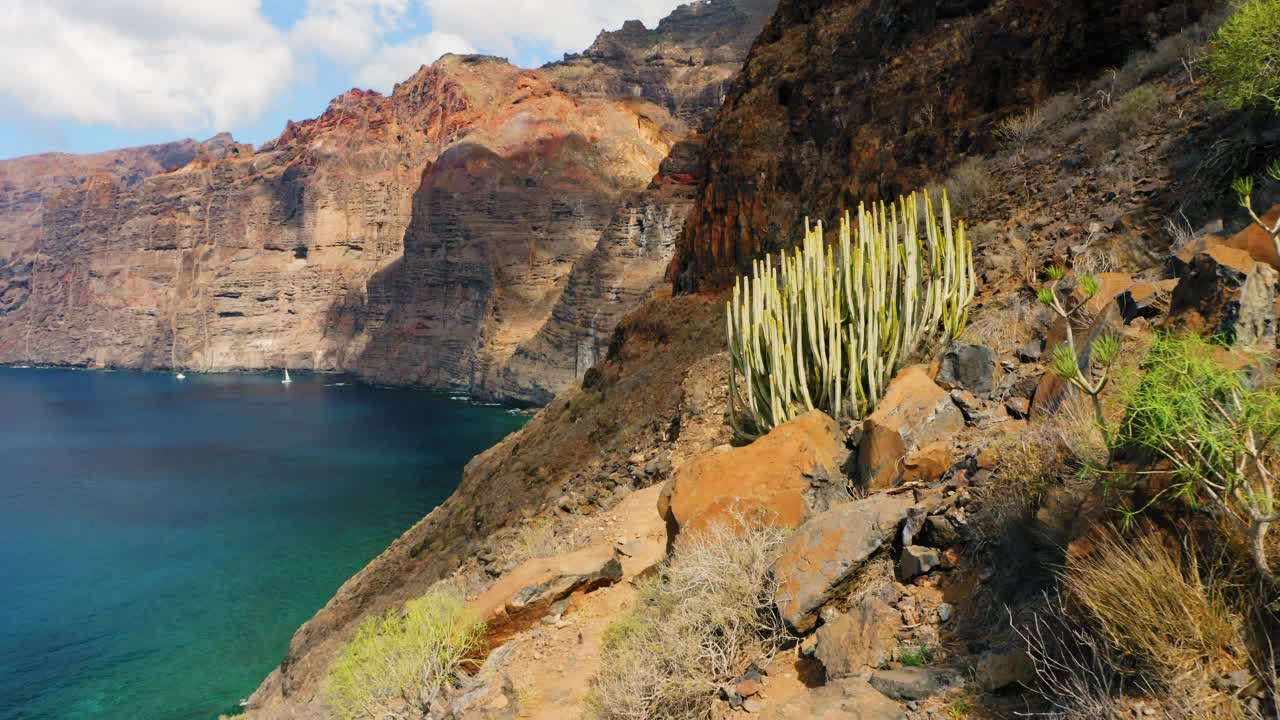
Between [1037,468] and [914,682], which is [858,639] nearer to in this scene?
[914,682]

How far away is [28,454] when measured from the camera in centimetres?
5200

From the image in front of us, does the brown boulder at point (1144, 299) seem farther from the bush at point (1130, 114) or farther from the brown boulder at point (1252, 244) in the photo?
the bush at point (1130, 114)

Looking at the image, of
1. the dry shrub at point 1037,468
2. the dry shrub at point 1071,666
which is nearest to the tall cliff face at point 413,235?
the dry shrub at point 1037,468

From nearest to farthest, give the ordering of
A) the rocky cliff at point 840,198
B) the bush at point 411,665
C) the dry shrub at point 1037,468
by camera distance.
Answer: the dry shrub at point 1037,468 < the bush at point 411,665 < the rocky cliff at point 840,198

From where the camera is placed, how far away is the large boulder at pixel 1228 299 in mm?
3081

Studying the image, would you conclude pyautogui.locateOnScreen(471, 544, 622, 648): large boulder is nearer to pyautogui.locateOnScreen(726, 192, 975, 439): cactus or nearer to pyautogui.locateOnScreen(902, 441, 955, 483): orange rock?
pyautogui.locateOnScreen(726, 192, 975, 439): cactus

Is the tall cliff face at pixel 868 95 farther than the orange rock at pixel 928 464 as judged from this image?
Yes

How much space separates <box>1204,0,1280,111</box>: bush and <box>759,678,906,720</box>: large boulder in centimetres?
621

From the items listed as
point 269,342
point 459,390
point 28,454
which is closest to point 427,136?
point 269,342

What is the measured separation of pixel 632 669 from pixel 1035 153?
9.50 metres

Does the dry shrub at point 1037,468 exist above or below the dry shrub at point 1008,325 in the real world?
below

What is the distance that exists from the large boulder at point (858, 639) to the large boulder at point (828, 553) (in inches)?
8.4

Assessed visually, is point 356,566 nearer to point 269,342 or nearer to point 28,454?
point 28,454

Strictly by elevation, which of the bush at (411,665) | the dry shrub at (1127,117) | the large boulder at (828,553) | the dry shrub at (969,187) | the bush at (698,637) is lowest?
the bush at (411,665)
